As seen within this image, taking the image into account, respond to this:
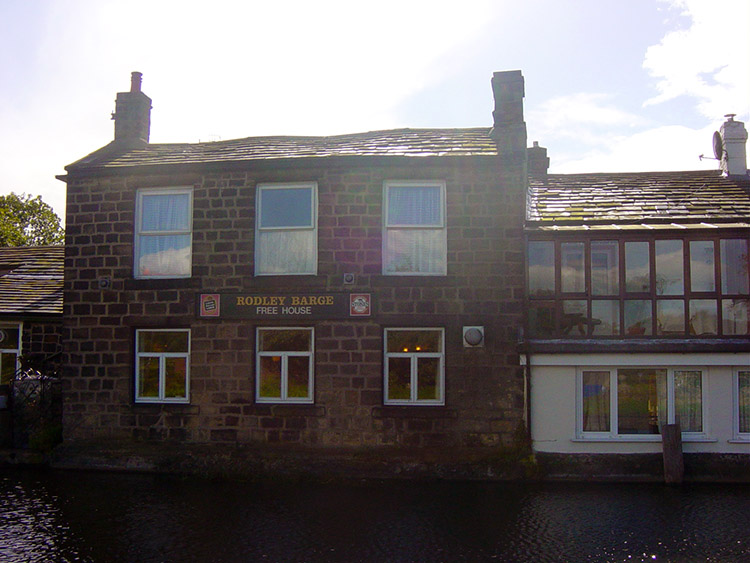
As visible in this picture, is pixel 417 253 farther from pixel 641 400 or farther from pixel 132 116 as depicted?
pixel 132 116

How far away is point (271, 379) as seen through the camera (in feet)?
42.8

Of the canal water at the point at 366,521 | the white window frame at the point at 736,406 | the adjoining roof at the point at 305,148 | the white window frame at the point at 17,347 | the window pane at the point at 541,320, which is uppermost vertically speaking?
the adjoining roof at the point at 305,148

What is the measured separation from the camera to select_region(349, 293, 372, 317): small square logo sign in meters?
12.7

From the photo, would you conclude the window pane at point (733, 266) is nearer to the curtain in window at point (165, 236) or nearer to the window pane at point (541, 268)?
the window pane at point (541, 268)

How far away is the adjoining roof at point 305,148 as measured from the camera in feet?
43.7

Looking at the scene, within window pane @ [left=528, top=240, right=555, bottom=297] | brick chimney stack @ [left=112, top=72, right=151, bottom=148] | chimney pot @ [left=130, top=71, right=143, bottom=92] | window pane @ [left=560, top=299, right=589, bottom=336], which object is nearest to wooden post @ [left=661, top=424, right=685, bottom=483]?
window pane @ [left=560, top=299, right=589, bottom=336]

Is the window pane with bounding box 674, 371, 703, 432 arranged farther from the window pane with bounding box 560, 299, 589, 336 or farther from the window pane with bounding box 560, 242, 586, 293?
the window pane with bounding box 560, 242, 586, 293

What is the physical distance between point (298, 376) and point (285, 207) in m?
3.36

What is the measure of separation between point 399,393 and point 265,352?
2.74 metres

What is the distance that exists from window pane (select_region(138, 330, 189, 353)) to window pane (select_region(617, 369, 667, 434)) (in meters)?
8.49

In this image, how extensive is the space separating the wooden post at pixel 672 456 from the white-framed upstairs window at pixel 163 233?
9520 mm

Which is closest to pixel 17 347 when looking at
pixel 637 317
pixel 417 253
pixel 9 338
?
pixel 9 338

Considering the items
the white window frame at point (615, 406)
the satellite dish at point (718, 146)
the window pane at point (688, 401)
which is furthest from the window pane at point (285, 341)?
the satellite dish at point (718, 146)

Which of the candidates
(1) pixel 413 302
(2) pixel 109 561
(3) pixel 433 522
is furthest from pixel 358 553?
(1) pixel 413 302
